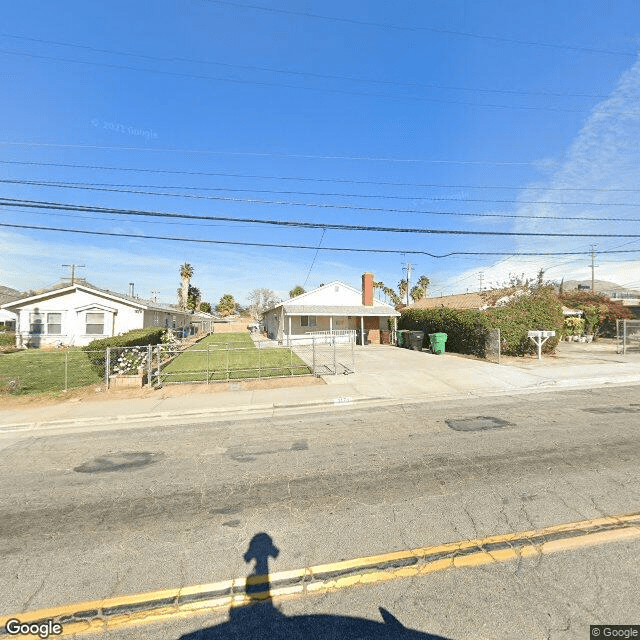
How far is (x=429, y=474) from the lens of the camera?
15.7ft

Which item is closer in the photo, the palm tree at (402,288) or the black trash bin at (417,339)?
the black trash bin at (417,339)

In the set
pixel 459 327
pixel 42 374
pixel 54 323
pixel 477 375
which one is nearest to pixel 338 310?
pixel 459 327

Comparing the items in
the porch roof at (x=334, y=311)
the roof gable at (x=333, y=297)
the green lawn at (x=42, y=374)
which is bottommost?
the green lawn at (x=42, y=374)

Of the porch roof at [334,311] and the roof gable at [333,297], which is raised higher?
the roof gable at [333,297]

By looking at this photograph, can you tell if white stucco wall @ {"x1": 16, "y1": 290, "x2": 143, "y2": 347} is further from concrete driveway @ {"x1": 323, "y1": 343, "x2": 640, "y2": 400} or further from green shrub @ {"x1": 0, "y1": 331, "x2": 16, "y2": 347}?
concrete driveway @ {"x1": 323, "y1": 343, "x2": 640, "y2": 400}

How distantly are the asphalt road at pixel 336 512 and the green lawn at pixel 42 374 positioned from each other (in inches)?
199

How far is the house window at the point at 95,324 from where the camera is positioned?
81.1 feet

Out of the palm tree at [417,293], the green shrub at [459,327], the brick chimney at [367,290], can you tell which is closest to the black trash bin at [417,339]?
the green shrub at [459,327]

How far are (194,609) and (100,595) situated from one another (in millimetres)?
839

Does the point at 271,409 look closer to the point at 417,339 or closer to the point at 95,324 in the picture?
the point at 417,339

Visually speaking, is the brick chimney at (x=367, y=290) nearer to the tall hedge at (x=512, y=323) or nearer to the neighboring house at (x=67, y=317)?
the tall hedge at (x=512, y=323)

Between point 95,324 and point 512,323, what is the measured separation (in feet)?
88.9

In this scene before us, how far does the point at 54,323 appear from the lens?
24375 mm

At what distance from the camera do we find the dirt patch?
9.98 metres
